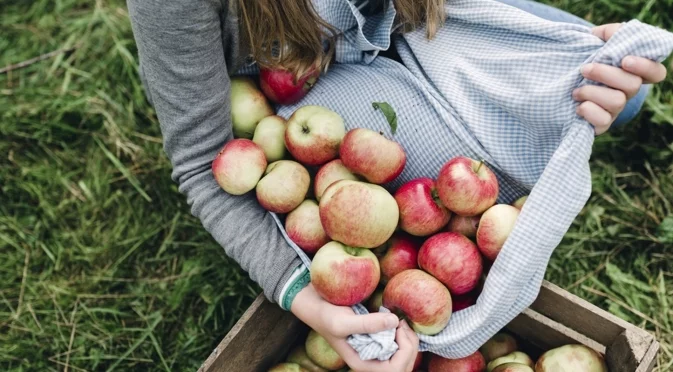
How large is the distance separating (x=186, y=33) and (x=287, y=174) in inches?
14.7

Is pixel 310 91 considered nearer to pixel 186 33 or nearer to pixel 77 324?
pixel 186 33

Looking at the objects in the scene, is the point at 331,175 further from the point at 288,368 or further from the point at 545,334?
the point at 545,334

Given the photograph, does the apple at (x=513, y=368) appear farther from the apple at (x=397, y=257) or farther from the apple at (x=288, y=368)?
the apple at (x=288, y=368)

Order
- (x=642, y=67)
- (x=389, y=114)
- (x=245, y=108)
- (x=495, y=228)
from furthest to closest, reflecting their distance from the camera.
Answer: (x=245, y=108), (x=389, y=114), (x=495, y=228), (x=642, y=67)

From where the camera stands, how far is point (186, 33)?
125 centimetres

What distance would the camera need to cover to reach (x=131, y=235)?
2055mm

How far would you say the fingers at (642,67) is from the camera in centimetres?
109

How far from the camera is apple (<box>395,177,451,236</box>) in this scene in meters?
1.26

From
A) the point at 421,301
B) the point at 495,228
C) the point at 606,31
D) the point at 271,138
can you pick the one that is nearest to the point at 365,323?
the point at 421,301

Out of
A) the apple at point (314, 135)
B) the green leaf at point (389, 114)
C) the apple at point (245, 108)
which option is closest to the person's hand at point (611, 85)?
the green leaf at point (389, 114)

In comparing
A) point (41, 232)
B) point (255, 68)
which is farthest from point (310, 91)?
point (41, 232)

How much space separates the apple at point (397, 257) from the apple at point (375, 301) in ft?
0.10

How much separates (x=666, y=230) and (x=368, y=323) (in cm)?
121

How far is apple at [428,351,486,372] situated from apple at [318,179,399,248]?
33 cm
